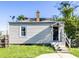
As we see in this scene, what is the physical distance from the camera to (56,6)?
160 feet

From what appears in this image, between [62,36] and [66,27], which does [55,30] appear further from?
[66,27]

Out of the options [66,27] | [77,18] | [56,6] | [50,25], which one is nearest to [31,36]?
[50,25]

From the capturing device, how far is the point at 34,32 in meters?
30.8

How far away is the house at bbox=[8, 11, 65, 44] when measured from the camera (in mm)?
30609

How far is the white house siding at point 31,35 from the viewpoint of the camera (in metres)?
30.7

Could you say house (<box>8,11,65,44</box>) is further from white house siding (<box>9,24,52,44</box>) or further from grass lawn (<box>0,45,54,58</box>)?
grass lawn (<box>0,45,54,58</box>)

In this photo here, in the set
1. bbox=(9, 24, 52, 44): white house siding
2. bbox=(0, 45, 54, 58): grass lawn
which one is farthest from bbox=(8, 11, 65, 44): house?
bbox=(0, 45, 54, 58): grass lawn

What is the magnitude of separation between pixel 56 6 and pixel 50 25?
1858 centimetres

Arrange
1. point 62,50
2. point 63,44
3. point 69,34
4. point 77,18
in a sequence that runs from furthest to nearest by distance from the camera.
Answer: point 77,18 < point 69,34 < point 63,44 < point 62,50

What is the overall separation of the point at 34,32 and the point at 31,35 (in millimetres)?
574

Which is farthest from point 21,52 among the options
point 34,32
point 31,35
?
point 34,32

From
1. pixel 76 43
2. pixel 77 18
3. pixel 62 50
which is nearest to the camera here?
pixel 62 50

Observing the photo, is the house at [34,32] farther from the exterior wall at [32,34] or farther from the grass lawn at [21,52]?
the grass lawn at [21,52]

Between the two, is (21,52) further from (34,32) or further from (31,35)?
(34,32)
